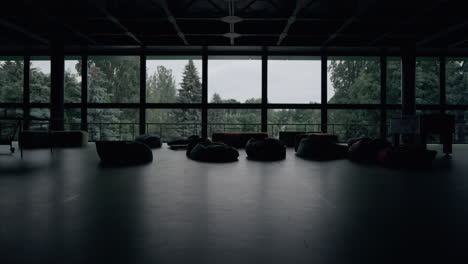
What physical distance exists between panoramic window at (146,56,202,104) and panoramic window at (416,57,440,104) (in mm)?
9540

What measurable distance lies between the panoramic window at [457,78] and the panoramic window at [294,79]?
552 centimetres

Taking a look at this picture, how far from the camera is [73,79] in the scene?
11516 mm

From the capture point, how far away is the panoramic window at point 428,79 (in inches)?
440

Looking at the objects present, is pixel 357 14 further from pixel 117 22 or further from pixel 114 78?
pixel 114 78

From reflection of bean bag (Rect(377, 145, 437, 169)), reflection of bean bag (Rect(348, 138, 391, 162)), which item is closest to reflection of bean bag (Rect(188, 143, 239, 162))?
reflection of bean bag (Rect(348, 138, 391, 162))

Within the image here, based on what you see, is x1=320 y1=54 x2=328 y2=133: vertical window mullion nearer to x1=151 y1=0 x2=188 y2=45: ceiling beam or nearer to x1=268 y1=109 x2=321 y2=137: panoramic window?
x1=268 y1=109 x2=321 y2=137: panoramic window

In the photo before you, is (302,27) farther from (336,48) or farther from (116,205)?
(116,205)

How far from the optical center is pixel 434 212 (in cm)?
187

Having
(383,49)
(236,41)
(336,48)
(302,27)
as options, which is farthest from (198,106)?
(383,49)

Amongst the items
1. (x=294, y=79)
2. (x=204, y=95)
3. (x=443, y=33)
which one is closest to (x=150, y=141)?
(x=204, y=95)

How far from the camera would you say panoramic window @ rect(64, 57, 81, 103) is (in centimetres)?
1102

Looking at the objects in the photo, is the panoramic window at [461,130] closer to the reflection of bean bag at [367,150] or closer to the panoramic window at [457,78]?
the panoramic window at [457,78]

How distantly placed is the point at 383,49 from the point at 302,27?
4044mm

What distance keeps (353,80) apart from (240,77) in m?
5.58
